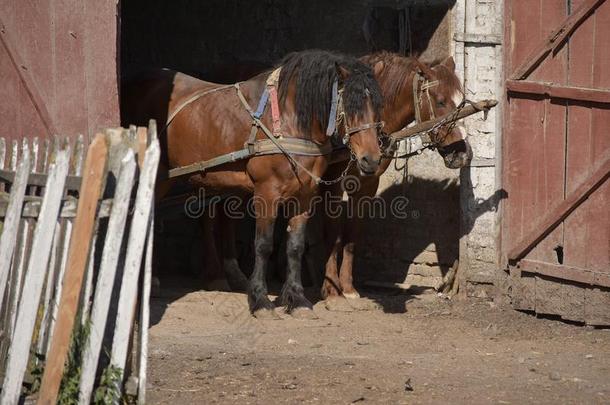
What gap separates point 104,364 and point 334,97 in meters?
3.72

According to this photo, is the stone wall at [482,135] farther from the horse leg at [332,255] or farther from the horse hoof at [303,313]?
the horse hoof at [303,313]

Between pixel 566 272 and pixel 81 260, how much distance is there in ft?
15.5

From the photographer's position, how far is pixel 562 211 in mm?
8219

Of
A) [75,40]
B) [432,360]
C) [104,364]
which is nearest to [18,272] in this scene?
[104,364]

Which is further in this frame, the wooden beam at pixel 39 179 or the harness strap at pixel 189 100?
the harness strap at pixel 189 100

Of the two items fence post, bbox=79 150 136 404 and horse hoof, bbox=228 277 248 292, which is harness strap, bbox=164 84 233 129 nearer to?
horse hoof, bbox=228 277 248 292

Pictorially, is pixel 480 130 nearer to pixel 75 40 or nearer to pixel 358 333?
pixel 358 333

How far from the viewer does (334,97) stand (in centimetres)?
813

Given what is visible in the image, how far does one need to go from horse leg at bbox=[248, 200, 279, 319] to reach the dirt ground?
12 centimetres

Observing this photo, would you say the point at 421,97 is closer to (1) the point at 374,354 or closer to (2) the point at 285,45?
(2) the point at 285,45

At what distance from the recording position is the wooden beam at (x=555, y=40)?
8008mm

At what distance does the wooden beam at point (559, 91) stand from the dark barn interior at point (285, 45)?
116 centimetres

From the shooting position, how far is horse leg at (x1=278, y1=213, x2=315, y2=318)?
8.48m

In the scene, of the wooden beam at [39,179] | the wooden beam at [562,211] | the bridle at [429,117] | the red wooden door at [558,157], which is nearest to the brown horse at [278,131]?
the bridle at [429,117]
